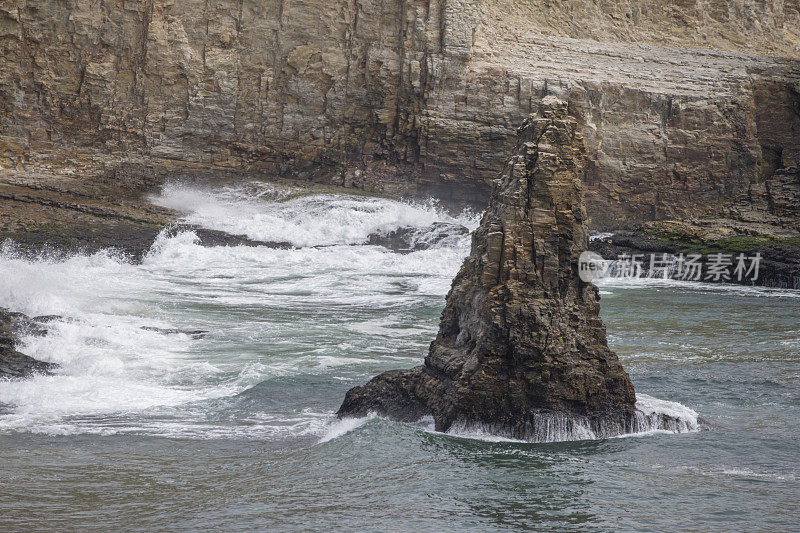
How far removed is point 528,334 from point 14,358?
19.8ft

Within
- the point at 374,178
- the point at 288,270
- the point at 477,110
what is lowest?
the point at 288,270

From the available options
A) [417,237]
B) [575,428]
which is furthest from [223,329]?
[417,237]

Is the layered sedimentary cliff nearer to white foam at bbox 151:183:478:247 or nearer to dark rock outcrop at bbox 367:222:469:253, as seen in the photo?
white foam at bbox 151:183:478:247

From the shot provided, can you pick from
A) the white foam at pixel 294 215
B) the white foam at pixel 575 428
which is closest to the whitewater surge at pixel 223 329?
the white foam at pixel 575 428

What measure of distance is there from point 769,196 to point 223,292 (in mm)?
20812

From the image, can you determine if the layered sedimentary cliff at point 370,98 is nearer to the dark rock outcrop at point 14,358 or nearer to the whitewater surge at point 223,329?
the whitewater surge at point 223,329

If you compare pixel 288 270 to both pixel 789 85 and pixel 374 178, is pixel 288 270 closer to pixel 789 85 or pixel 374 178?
pixel 374 178

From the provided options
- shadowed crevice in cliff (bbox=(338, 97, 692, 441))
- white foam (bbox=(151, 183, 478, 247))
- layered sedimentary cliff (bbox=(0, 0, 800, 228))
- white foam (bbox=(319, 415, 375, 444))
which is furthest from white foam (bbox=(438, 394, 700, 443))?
layered sedimentary cliff (bbox=(0, 0, 800, 228))

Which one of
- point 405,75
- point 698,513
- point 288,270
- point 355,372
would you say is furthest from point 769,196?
point 698,513

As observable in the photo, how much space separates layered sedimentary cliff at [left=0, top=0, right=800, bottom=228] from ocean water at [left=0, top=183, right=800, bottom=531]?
14.0m

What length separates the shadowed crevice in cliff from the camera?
7223mm

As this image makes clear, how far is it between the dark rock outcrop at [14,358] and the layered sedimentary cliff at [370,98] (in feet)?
62.4

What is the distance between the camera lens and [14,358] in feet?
31.4

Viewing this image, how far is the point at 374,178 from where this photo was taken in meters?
32.3
